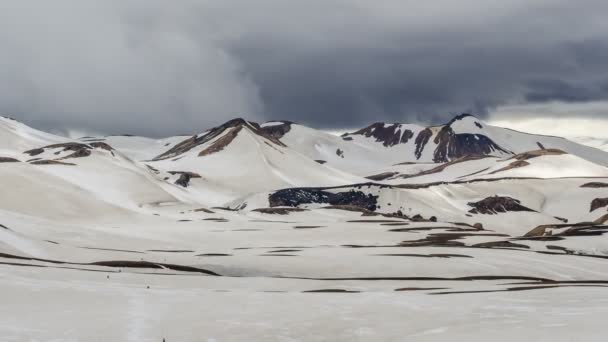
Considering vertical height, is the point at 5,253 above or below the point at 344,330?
above

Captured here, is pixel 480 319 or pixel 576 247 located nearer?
pixel 480 319

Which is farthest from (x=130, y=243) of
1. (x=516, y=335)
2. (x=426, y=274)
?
(x=516, y=335)

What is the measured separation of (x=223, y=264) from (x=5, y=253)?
53.3ft

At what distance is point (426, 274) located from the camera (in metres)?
52.0

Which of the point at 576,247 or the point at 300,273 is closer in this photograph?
the point at 300,273

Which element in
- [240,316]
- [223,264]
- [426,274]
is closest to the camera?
[240,316]

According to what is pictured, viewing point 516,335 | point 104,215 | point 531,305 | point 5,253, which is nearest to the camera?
point 516,335

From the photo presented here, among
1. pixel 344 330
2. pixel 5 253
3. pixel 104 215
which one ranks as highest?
pixel 104 215

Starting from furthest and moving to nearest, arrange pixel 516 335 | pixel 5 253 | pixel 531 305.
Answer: pixel 5 253, pixel 531 305, pixel 516 335

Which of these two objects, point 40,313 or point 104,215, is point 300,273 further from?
point 104,215

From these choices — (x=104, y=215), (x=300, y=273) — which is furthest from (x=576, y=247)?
(x=104, y=215)

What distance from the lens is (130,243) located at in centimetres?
7838

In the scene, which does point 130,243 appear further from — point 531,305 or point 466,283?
point 531,305

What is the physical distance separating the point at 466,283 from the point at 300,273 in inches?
545
